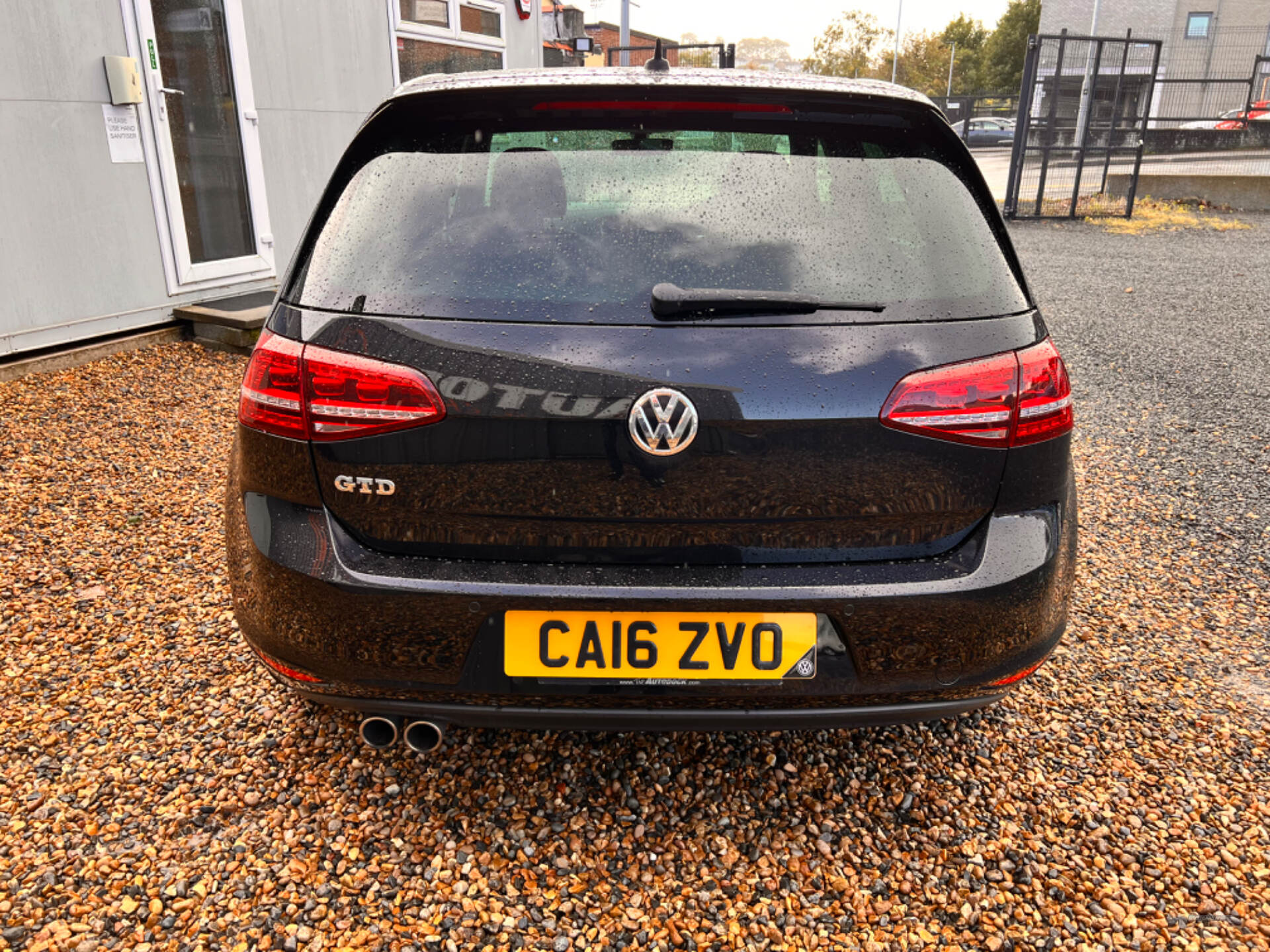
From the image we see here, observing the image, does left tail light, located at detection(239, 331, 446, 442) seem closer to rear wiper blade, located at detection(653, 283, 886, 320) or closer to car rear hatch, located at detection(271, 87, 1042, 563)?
car rear hatch, located at detection(271, 87, 1042, 563)

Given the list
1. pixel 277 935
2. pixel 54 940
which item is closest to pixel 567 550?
pixel 277 935

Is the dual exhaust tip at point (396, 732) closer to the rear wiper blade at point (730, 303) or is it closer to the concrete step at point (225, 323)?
the rear wiper blade at point (730, 303)

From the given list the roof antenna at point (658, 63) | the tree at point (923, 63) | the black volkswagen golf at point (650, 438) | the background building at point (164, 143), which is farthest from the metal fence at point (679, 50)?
the tree at point (923, 63)

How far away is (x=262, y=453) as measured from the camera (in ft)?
6.18

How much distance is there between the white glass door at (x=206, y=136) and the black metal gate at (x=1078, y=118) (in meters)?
12.0

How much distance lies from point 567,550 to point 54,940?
1.29 metres

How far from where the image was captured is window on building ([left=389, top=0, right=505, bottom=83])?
29.4 feet

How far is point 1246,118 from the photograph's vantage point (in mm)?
18344

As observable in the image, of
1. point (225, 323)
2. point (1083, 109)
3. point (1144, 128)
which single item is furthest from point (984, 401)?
point (1144, 128)

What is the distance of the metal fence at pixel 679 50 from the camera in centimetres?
833

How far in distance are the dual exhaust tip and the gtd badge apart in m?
0.53

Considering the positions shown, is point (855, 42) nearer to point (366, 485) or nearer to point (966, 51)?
point (966, 51)

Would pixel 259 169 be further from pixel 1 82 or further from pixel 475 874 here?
pixel 475 874

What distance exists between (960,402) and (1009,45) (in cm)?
7488
